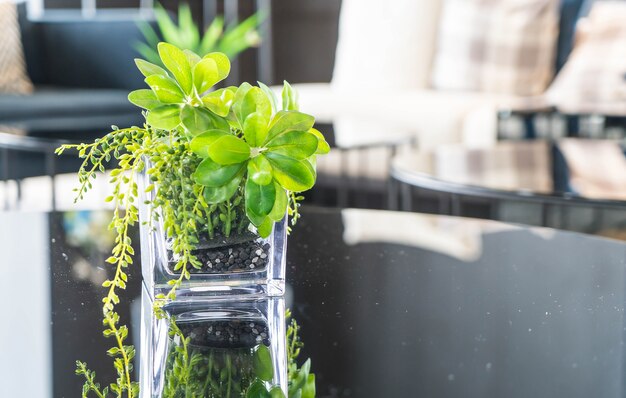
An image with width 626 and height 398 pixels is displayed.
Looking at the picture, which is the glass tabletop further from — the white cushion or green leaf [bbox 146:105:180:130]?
the white cushion

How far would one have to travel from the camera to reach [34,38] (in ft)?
12.2

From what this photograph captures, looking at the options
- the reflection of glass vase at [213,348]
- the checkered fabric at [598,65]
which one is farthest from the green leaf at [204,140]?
the checkered fabric at [598,65]

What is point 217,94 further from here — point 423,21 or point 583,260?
point 423,21

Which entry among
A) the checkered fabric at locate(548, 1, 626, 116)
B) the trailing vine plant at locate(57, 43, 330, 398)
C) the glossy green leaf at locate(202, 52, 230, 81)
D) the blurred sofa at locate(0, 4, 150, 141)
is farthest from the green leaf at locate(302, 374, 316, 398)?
the blurred sofa at locate(0, 4, 150, 141)

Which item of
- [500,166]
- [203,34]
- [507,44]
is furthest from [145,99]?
[203,34]

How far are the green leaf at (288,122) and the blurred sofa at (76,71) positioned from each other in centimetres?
244

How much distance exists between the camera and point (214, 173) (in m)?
0.62

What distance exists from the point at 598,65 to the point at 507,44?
14.1 inches

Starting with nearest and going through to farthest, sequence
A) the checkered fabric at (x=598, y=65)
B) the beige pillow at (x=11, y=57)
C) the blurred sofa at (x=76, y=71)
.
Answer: the checkered fabric at (x=598, y=65) → the blurred sofa at (x=76, y=71) → the beige pillow at (x=11, y=57)

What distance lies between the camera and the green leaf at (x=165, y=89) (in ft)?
2.07

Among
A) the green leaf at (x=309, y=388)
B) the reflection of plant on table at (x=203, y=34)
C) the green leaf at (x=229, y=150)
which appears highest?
the reflection of plant on table at (x=203, y=34)

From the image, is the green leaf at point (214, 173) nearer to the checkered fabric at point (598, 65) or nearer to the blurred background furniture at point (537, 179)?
the blurred background furniture at point (537, 179)

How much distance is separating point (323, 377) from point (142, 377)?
10 centimetres

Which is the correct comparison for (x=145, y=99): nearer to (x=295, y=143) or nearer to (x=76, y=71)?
(x=295, y=143)
